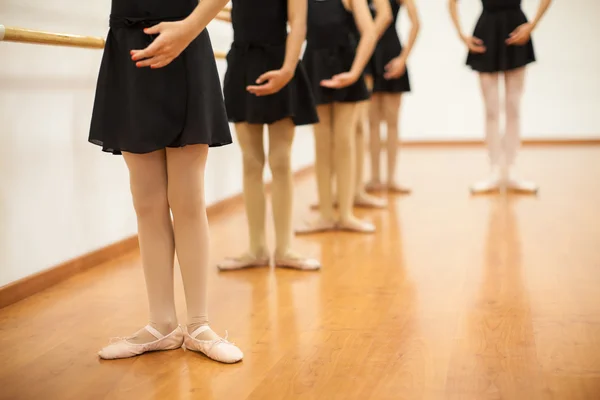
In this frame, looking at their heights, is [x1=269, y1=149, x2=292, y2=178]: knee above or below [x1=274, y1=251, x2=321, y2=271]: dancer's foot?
above

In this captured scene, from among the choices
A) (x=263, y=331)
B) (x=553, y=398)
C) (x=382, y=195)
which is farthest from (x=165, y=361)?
(x=382, y=195)

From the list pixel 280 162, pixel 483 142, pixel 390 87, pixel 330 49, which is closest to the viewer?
pixel 280 162

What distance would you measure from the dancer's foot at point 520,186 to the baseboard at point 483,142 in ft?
8.66

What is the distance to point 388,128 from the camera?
4.23 m

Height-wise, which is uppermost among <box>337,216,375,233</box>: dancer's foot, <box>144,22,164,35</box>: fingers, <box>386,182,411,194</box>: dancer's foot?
<box>144,22,164,35</box>: fingers

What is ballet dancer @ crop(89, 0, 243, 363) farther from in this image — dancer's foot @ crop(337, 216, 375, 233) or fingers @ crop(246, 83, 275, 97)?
dancer's foot @ crop(337, 216, 375, 233)

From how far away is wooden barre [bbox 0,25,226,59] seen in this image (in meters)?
1.99

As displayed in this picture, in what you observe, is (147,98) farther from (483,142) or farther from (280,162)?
(483,142)

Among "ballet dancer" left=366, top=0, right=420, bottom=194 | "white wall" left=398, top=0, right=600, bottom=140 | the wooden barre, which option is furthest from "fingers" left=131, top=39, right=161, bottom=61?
"white wall" left=398, top=0, right=600, bottom=140

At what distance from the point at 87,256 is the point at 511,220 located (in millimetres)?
1813

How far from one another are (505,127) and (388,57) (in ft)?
2.51

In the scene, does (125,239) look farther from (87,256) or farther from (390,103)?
(390,103)

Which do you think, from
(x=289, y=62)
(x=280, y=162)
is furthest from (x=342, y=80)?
(x=289, y=62)

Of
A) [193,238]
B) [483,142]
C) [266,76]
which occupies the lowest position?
[483,142]
